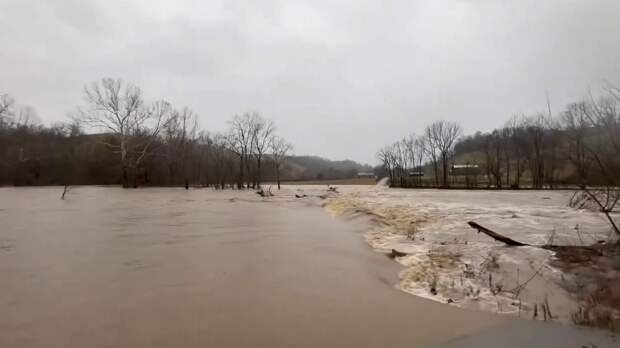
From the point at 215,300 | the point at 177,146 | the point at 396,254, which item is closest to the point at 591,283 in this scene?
the point at 396,254

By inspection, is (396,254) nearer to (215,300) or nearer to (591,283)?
(591,283)

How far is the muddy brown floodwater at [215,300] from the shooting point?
4.28 meters

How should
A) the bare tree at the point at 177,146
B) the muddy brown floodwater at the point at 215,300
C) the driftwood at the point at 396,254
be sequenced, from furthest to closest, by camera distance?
the bare tree at the point at 177,146, the driftwood at the point at 396,254, the muddy brown floodwater at the point at 215,300

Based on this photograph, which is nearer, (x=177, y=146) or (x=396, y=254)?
(x=396, y=254)

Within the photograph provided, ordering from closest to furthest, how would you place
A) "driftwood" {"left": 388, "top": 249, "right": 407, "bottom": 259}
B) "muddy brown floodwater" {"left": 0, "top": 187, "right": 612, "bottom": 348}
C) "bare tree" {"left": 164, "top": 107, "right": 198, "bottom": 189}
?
"muddy brown floodwater" {"left": 0, "top": 187, "right": 612, "bottom": 348} → "driftwood" {"left": 388, "top": 249, "right": 407, "bottom": 259} → "bare tree" {"left": 164, "top": 107, "right": 198, "bottom": 189}

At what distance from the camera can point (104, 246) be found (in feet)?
30.6

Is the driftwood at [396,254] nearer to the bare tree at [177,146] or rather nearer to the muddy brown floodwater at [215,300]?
the muddy brown floodwater at [215,300]

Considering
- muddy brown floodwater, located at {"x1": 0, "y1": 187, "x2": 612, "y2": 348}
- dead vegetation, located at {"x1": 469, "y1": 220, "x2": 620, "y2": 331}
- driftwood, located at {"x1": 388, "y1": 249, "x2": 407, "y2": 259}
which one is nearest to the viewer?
muddy brown floodwater, located at {"x1": 0, "y1": 187, "x2": 612, "y2": 348}

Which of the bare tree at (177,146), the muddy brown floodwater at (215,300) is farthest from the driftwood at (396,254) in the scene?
the bare tree at (177,146)

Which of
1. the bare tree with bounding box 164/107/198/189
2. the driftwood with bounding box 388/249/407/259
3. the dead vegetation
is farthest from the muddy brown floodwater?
the bare tree with bounding box 164/107/198/189

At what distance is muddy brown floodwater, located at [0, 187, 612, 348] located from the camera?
4281 mm

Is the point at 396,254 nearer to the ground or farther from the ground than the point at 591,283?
nearer to the ground

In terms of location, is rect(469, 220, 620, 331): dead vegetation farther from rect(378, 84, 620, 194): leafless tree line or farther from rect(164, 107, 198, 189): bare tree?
rect(164, 107, 198, 189): bare tree

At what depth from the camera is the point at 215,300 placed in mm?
5543
